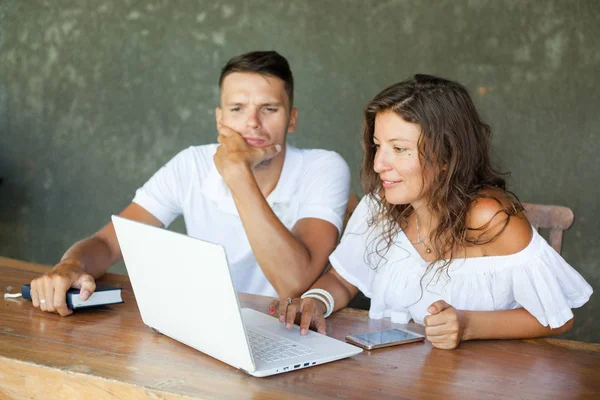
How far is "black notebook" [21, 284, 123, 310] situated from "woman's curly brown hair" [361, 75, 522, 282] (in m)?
0.77

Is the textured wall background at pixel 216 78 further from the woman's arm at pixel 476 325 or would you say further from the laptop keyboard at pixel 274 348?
the laptop keyboard at pixel 274 348

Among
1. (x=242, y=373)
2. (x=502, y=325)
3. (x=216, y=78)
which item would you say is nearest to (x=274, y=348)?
(x=242, y=373)

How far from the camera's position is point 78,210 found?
438 centimetres

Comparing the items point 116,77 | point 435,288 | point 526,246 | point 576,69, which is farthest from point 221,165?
point 116,77

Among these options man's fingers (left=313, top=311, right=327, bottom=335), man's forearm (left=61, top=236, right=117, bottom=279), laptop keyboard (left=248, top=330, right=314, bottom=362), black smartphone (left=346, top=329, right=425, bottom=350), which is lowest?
man's forearm (left=61, top=236, right=117, bottom=279)

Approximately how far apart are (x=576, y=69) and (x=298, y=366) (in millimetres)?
2509

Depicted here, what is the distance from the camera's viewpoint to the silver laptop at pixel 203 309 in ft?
3.95

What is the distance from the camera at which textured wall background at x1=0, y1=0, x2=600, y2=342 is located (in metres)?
3.31

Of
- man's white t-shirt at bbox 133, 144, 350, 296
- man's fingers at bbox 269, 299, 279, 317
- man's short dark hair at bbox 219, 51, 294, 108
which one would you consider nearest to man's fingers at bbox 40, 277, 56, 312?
man's fingers at bbox 269, 299, 279, 317

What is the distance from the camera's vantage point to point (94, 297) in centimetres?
168

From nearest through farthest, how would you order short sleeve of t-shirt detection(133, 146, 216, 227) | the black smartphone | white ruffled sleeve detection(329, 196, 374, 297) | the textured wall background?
the black smartphone, white ruffled sleeve detection(329, 196, 374, 297), short sleeve of t-shirt detection(133, 146, 216, 227), the textured wall background

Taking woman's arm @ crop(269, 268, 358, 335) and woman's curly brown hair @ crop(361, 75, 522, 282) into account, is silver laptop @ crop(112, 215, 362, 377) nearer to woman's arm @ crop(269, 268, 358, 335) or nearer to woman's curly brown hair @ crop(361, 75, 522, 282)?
woman's arm @ crop(269, 268, 358, 335)

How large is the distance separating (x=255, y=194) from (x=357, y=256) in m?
0.38

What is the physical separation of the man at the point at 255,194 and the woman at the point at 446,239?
222 mm
